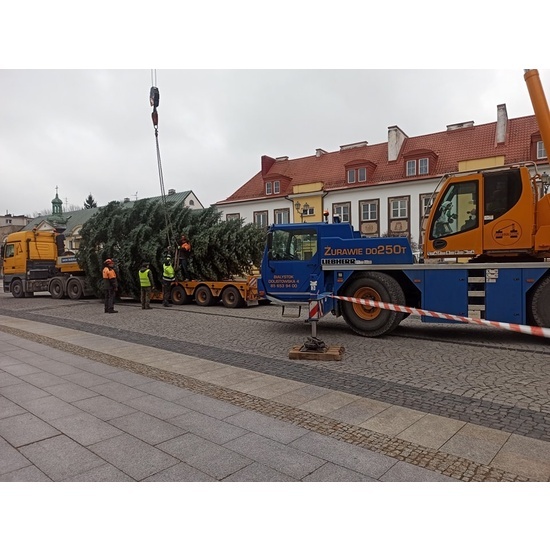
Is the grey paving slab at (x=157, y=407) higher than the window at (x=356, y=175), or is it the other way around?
the window at (x=356, y=175)

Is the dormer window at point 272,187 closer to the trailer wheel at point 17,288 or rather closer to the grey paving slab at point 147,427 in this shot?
the trailer wheel at point 17,288

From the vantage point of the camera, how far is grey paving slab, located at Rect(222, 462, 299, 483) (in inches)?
124

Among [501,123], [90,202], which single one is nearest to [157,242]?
[501,123]

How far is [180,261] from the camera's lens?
17094 mm

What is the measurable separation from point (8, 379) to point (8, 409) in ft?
4.80

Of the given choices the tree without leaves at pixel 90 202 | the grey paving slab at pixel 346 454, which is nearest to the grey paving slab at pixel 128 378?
the grey paving slab at pixel 346 454

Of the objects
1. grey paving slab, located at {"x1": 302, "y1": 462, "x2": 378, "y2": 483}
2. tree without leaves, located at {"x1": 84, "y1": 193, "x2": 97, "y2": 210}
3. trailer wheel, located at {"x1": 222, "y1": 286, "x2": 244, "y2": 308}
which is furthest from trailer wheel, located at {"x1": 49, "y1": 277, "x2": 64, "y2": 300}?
tree without leaves, located at {"x1": 84, "y1": 193, "x2": 97, "y2": 210}

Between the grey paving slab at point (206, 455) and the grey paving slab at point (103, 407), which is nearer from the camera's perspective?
the grey paving slab at point (206, 455)

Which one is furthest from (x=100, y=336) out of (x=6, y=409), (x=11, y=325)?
(x=6, y=409)

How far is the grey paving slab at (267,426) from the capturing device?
155 inches

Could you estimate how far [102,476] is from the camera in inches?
127

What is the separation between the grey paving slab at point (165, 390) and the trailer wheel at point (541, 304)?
261 inches

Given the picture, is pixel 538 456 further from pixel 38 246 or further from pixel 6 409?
pixel 38 246

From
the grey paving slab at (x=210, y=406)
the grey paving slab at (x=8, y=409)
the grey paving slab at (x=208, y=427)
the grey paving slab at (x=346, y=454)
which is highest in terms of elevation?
the grey paving slab at (x=8, y=409)
